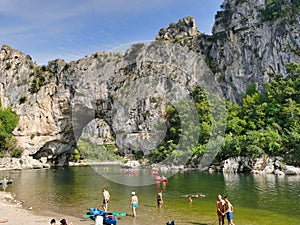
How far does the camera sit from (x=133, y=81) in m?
57.8

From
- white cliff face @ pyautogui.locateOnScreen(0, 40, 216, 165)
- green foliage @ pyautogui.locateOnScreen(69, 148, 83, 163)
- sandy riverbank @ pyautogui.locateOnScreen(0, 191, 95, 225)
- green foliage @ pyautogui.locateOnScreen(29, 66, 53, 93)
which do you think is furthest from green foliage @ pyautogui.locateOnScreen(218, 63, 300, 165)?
green foliage @ pyautogui.locateOnScreen(29, 66, 53, 93)

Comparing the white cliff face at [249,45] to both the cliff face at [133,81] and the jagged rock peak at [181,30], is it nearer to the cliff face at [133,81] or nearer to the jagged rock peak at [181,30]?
the cliff face at [133,81]

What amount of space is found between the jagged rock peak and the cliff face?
22.7 feet

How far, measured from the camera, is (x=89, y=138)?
5856cm

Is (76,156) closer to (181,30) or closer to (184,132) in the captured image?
(184,132)

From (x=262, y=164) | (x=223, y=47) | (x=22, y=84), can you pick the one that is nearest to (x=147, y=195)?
(x=262, y=164)

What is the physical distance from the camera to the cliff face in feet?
167

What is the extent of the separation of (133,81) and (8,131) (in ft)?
76.1

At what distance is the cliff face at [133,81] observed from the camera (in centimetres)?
5094

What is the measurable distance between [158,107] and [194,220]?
131 feet

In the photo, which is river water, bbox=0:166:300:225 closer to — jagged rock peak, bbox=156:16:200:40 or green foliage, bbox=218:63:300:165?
green foliage, bbox=218:63:300:165

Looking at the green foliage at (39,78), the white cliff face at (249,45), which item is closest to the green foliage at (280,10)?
the white cliff face at (249,45)

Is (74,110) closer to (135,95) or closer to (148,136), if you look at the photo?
(135,95)

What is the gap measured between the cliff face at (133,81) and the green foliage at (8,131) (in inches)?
56.2
